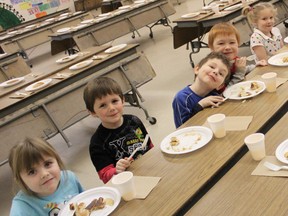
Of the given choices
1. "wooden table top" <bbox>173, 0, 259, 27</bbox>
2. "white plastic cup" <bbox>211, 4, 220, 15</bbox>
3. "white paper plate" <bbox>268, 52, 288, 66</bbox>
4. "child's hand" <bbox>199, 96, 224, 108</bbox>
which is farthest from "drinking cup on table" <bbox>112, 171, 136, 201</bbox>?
"white plastic cup" <bbox>211, 4, 220, 15</bbox>

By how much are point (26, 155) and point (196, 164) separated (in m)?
0.73

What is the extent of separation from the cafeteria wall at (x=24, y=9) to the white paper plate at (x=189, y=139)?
29.9 feet

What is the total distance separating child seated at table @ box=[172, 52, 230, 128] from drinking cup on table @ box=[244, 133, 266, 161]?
67 cm

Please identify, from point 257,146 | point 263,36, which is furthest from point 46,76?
point 257,146

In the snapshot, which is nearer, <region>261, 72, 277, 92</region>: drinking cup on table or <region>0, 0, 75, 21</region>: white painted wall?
<region>261, 72, 277, 92</region>: drinking cup on table

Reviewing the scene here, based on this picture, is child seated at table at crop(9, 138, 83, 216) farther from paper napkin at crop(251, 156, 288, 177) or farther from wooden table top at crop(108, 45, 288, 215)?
paper napkin at crop(251, 156, 288, 177)

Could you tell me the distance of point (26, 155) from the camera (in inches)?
59.8

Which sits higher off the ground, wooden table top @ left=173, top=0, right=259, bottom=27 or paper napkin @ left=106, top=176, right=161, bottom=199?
paper napkin @ left=106, top=176, right=161, bottom=199

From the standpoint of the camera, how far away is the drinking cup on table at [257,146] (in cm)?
132

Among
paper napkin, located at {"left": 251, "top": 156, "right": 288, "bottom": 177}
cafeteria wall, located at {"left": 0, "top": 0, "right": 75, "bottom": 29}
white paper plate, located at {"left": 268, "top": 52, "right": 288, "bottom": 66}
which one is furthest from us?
cafeteria wall, located at {"left": 0, "top": 0, "right": 75, "bottom": 29}

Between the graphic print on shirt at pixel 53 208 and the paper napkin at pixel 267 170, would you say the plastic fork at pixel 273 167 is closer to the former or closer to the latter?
the paper napkin at pixel 267 170

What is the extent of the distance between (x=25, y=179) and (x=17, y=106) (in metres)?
1.78

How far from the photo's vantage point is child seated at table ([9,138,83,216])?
5.00ft

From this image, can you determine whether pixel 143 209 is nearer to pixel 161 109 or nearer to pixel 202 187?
pixel 202 187
